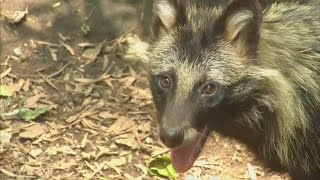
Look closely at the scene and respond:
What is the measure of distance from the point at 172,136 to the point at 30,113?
221 cm

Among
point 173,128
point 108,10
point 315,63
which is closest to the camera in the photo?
point 173,128

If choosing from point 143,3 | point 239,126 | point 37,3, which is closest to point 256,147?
point 239,126

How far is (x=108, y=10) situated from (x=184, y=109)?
2.78 meters

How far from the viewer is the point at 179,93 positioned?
13.2ft

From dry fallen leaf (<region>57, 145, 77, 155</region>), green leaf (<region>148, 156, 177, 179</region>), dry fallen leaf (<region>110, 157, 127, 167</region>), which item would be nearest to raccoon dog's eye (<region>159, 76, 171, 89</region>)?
green leaf (<region>148, 156, 177, 179</region>)

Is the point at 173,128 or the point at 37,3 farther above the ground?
the point at 173,128

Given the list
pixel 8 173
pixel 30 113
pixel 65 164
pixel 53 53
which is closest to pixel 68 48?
pixel 53 53

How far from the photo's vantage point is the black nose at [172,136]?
3936mm

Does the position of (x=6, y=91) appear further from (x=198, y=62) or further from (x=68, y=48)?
(x=198, y=62)

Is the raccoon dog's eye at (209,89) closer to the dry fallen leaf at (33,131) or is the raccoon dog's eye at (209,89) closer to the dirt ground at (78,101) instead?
the dirt ground at (78,101)

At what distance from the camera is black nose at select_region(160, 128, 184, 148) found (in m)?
3.94

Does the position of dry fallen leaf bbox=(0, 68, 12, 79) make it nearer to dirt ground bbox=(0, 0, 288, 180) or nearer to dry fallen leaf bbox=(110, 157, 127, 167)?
dirt ground bbox=(0, 0, 288, 180)

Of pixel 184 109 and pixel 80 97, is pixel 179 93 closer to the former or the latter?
pixel 184 109

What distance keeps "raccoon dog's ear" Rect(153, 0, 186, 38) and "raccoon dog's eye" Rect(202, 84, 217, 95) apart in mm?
394
